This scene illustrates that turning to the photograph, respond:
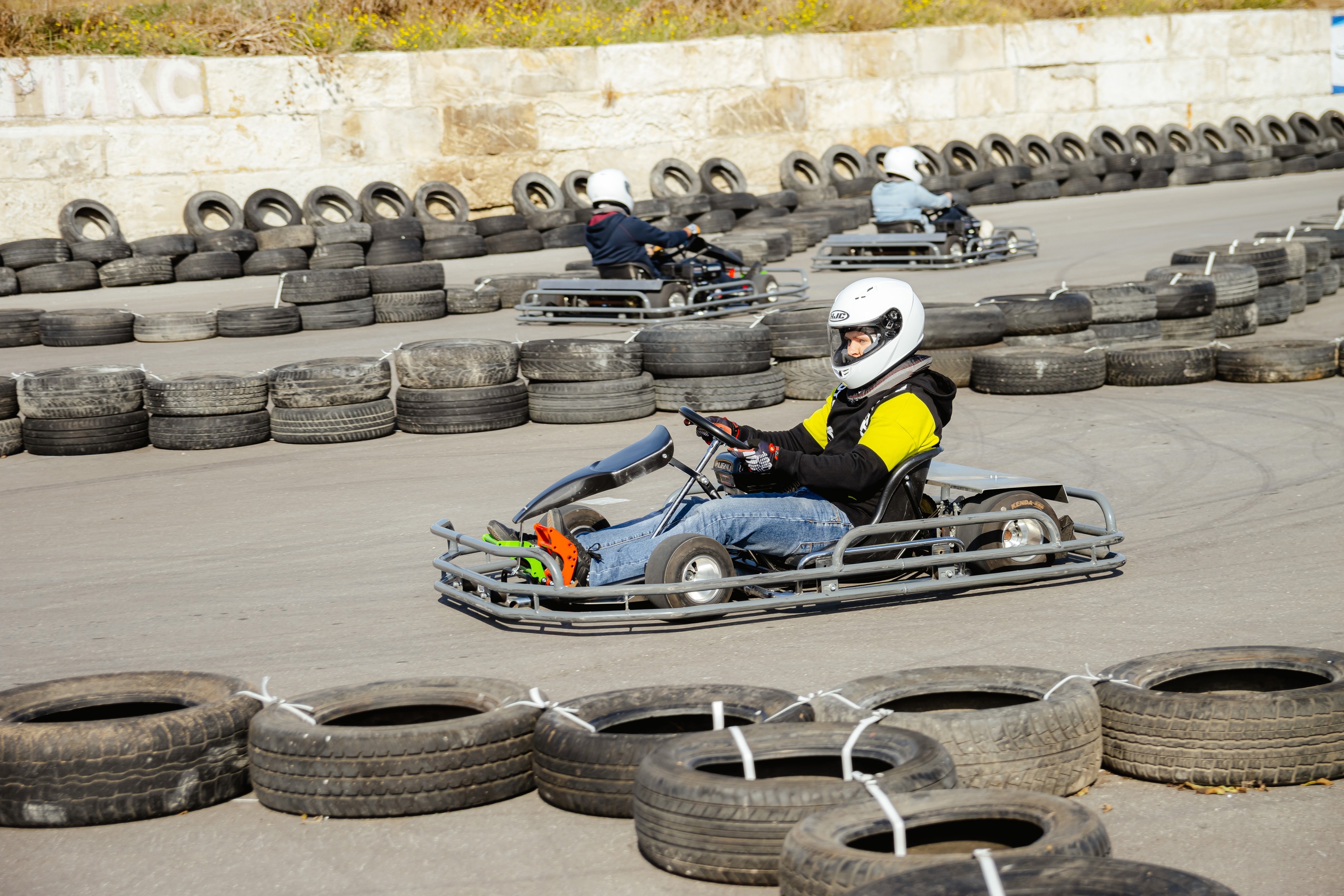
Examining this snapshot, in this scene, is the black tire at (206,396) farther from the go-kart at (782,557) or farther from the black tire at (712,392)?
the go-kart at (782,557)

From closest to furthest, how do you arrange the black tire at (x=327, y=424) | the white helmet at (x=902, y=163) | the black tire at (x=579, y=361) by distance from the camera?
the black tire at (x=327, y=424) → the black tire at (x=579, y=361) → the white helmet at (x=902, y=163)

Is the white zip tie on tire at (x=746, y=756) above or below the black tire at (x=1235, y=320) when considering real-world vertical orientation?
below

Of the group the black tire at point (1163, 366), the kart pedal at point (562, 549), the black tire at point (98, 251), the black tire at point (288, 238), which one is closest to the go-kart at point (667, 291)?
the black tire at point (1163, 366)

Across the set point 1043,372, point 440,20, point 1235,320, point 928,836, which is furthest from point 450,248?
point 928,836

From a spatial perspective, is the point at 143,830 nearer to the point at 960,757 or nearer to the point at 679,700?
the point at 679,700

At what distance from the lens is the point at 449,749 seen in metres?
3.43

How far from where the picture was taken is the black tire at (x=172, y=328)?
13.0m

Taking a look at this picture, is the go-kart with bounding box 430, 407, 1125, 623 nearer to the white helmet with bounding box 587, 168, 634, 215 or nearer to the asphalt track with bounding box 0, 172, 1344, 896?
the asphalt track with bounding box 0, 172, 1344, 896

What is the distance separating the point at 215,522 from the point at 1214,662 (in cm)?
482

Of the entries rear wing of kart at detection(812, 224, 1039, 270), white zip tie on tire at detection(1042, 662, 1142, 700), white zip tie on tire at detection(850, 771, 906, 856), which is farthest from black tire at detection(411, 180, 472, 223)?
white zip tie on tire at detection(850, 771, 906, 856)

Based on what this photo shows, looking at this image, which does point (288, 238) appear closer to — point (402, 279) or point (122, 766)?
point (402, 279)

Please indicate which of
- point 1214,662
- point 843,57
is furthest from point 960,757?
point 843,57

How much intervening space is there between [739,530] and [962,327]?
5.25 meters

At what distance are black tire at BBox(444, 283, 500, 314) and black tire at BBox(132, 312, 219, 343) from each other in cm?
234
